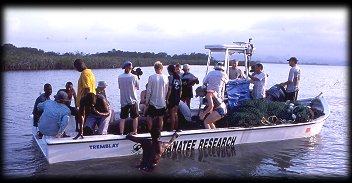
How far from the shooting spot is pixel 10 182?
25.7ft

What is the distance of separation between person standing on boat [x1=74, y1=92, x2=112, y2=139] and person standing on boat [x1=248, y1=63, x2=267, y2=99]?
4418mm

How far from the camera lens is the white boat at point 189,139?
8.62m

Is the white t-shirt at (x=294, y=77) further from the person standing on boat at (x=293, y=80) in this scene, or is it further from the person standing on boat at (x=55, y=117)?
the person standing on boat at (x=55, y=117)

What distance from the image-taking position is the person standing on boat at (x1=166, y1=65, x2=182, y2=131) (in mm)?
9609

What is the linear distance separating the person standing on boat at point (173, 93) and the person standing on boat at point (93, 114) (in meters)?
1.41

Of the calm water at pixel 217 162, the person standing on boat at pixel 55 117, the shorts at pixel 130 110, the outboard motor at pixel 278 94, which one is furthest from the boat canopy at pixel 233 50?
the person standing on boat at pixel 55 117

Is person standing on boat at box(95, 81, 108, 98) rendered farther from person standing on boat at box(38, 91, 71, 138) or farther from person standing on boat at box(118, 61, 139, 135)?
Answer: person standing on boat at box(38, 91, 71, 138)

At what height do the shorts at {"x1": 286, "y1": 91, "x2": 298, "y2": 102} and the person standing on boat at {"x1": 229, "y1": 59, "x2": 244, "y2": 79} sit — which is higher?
the person standing on boat at {"x1": 229, "y1": 59, "x2": 244, "y2": 79}

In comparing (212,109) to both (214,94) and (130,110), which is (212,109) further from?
(130,110)

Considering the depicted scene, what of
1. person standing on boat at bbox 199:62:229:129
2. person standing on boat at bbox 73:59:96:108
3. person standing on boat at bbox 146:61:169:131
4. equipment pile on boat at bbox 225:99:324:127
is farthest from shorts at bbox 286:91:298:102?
person standing on boat at bbox 73:59:96:108

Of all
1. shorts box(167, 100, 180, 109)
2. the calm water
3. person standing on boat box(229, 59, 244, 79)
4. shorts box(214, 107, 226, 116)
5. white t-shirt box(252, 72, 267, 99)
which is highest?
person standing on boat box(229, 59, 244, 79)

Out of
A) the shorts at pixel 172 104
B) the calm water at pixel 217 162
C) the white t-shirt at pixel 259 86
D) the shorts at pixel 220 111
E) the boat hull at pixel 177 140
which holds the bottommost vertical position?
the calm water at pixel 217 162

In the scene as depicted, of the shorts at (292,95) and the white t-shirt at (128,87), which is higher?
the white t-shirt at (128,87)

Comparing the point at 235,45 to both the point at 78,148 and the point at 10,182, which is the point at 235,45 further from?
the point at 10,182
